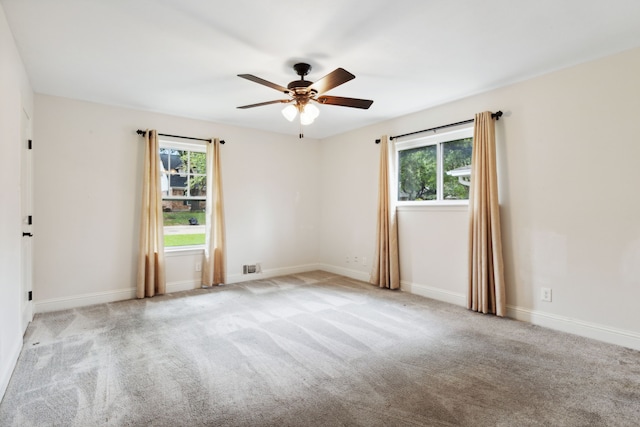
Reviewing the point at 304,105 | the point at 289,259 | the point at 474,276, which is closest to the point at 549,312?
the point at 474,276

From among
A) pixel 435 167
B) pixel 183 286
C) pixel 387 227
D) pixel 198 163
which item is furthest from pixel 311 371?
pixel 198 163

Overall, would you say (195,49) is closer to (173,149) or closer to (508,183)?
(173,149)

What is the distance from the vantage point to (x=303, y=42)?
261 cm

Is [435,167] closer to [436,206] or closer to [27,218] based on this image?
[436,206]

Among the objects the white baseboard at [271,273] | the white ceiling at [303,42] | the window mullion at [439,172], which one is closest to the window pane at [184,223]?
the white baseboard at [271,273]

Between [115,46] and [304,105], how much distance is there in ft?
5.42

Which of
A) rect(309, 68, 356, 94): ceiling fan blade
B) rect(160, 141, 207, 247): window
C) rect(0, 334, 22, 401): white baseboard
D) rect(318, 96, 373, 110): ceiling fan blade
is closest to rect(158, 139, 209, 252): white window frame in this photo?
rect(160, 141, 207, 247): window

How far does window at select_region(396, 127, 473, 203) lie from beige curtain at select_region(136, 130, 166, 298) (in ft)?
11.1

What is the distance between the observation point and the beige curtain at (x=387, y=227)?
4.61 m

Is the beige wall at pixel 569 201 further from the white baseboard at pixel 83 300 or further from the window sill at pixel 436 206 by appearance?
the white baseboard at pixel 83 300

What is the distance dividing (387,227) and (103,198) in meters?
3.81

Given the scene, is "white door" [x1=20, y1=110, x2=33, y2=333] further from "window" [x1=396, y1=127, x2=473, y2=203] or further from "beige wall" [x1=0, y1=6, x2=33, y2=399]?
"window" [x1=396, y1=127, x2=473, y2=203]

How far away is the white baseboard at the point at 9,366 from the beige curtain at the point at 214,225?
228cm

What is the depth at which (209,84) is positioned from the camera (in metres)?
Answer: 3.50
